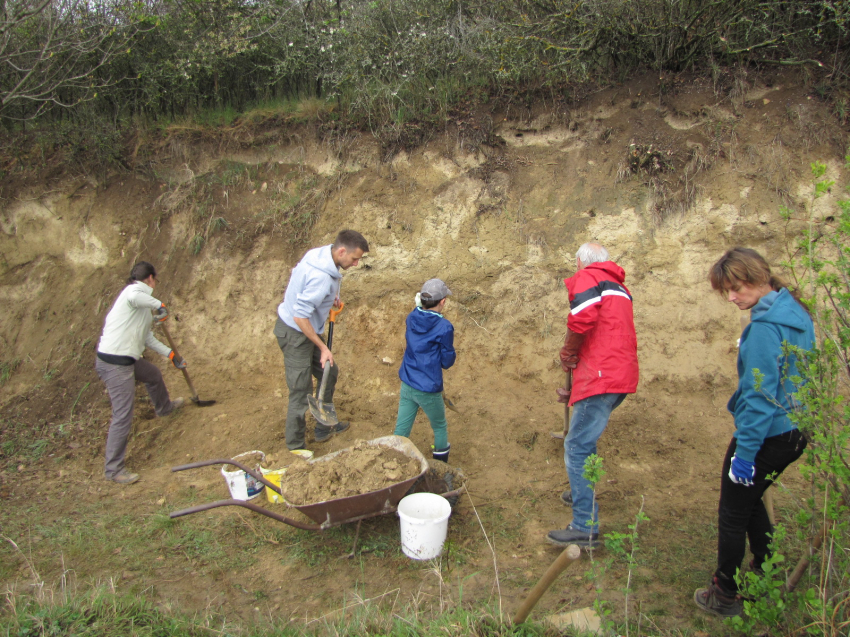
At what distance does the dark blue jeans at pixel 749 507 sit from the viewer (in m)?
2.58

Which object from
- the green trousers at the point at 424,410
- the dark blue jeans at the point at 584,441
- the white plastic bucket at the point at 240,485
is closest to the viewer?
the dark blue jeans at the point at 584,441

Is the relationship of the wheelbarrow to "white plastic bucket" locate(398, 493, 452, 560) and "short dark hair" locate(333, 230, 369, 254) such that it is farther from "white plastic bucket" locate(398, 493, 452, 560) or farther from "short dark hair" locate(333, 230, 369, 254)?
"short dark hair" locate(333, 230, 369, 254)

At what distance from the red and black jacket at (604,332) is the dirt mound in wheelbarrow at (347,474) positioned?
1293 millimetres

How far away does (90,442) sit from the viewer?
18.2 feet

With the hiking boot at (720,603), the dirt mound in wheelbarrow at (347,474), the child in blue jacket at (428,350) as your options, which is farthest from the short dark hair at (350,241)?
the hiking boot at (720,603)

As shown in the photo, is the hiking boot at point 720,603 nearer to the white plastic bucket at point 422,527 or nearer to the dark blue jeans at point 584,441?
the dark blue jeans at point 584,441

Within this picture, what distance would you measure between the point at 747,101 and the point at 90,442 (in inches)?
315

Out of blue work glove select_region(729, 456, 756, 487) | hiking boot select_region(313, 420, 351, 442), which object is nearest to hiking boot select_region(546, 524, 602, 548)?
blue work glove select_region(729, 456, 756, 487)

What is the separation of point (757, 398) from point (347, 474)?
242 centimetres

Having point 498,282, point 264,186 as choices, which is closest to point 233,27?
point 264,186

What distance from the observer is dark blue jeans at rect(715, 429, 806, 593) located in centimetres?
258

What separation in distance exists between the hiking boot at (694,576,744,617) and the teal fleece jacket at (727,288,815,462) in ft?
2.84

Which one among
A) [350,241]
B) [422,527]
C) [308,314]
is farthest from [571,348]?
[308,314]

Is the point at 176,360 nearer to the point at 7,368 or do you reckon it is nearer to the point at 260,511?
the point at 7,368
